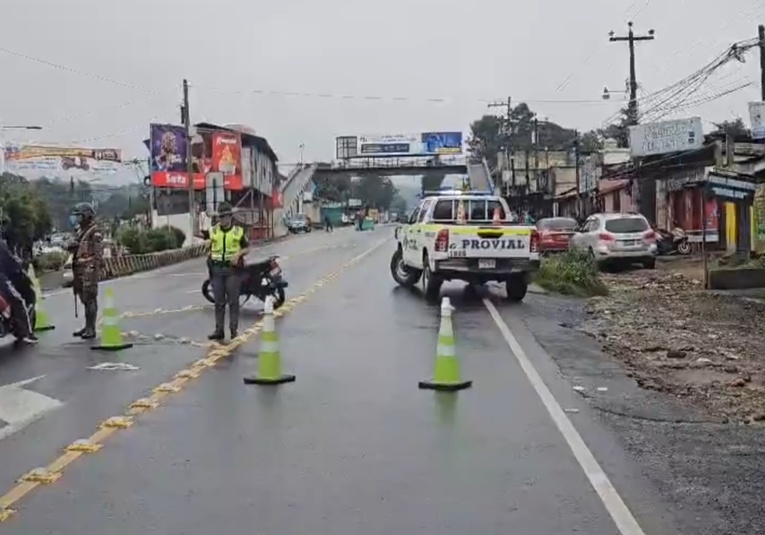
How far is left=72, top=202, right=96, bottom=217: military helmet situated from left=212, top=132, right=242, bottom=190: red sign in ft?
196

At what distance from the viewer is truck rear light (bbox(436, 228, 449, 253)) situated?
770 inches

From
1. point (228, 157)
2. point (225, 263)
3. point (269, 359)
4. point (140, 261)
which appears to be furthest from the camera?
point (228, 157)

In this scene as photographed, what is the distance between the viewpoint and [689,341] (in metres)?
15.0

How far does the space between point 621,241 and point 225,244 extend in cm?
1823

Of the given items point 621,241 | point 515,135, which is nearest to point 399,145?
point 515,135

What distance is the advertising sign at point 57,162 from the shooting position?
257 feet

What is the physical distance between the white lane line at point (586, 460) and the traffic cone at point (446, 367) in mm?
812

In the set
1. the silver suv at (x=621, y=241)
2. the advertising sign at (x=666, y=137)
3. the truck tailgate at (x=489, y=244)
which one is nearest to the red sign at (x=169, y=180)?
the advertising sign at (x=666, y=137)

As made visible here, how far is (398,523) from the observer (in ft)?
19.5

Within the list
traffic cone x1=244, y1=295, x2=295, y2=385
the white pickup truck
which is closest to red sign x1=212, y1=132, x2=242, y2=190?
the white pickup truck

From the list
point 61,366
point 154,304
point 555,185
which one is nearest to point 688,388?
point 61,366

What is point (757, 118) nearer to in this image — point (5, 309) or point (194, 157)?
point (5, 309)

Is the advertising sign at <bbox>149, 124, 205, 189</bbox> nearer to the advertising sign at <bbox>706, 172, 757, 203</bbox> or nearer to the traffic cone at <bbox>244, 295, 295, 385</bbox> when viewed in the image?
the advertising sign at <bbox>706, 172, 757, 203</bbox>

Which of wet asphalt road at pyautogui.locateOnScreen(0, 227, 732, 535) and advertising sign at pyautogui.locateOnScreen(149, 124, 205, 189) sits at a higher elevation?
advertising sign at pyautogui.locateOnScreen(149, 124, 205, 189)
